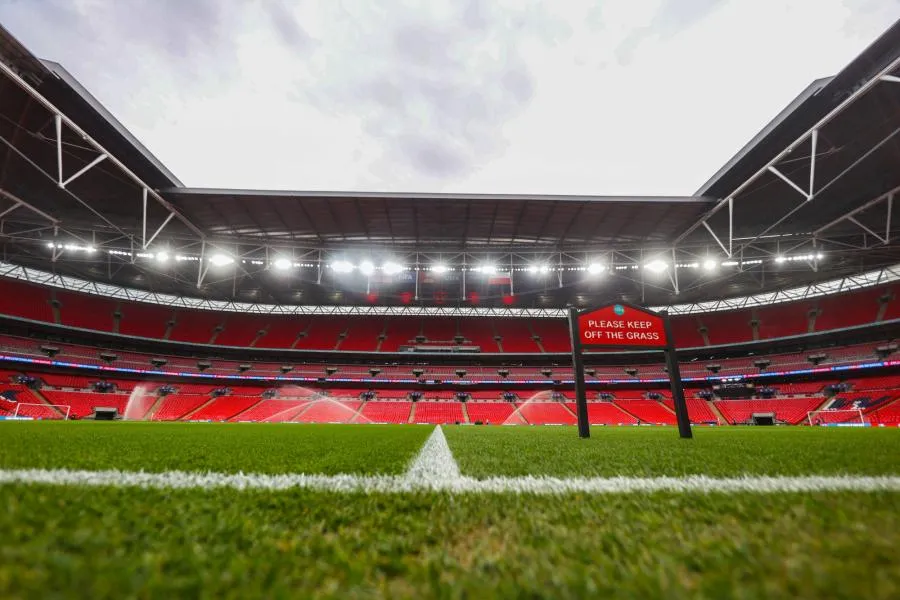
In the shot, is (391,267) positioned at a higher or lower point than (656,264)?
higher

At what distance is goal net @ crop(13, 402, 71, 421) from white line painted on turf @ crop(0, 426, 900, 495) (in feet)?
87.9

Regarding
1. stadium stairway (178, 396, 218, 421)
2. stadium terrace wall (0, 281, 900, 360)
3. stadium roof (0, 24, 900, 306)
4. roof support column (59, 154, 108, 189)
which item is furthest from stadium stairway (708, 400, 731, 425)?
stadium stairway (178, 396, 218, 421)

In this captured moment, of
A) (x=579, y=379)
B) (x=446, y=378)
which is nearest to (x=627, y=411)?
(x=446, y=378)

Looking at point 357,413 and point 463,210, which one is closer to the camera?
point 463,210

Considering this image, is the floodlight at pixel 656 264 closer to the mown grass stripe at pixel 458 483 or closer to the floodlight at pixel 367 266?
the floodlight at pixel 367 266

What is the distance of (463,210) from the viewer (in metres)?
18.8

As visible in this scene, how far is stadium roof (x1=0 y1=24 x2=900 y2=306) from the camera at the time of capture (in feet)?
37.6

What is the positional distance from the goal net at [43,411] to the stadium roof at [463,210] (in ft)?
30.9

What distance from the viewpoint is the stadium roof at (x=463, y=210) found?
37.6 feet

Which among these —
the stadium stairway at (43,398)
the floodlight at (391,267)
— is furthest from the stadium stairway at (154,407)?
the floodlight at (391,267)

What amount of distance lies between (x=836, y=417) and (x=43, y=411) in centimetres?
4663

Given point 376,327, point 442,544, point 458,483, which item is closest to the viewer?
point 442,544

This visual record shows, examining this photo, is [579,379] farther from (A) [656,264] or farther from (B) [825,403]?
(B) [825,403]

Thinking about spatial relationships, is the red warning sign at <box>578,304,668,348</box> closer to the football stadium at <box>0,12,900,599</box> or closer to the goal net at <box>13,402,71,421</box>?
the football stadium at <box>0,12,900,599</box>
